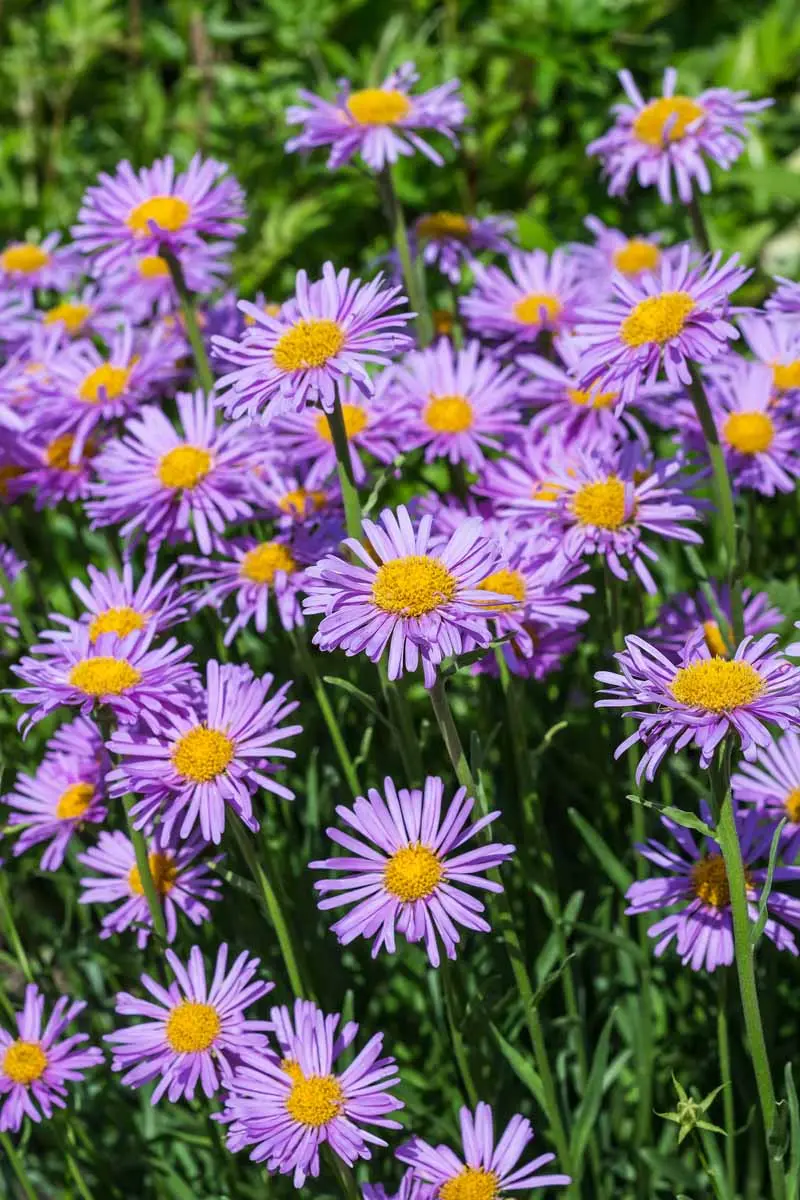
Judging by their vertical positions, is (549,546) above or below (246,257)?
below

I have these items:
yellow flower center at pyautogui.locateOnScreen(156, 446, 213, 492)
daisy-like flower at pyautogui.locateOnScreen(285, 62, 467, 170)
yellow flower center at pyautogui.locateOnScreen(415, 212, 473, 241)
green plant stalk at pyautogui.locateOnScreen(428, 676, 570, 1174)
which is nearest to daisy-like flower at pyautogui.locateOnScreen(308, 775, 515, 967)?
green plant stalk at pyautogui.locateOnScreen(428, 676, 570, 1174)

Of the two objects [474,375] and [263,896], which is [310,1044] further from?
[474,375]

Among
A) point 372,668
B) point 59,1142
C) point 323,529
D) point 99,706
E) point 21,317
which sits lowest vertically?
point 59,1142

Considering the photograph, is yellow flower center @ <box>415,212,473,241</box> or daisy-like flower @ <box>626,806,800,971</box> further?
yellow flower center @ <box>415,212,473,241</box>

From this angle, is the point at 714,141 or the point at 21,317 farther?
the point at 21,317

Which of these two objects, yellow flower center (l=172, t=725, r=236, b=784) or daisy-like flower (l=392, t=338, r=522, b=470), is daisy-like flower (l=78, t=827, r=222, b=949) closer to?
yellow flower center (l=172, t=725, r=236, b=784)

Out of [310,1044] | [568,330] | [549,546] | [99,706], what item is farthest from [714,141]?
[310,1044]

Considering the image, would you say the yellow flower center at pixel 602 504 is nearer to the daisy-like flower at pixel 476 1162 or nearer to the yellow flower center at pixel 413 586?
the yellow flower center at pixel 413 586

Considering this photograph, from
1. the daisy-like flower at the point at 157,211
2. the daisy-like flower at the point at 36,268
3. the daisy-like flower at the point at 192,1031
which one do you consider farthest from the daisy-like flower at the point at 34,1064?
the daisy-like flower at the point at 36,268
